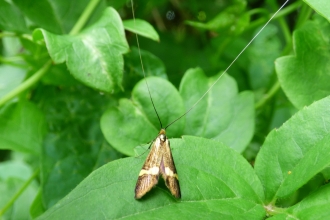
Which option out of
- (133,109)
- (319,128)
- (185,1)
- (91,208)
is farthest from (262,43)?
(91,208)

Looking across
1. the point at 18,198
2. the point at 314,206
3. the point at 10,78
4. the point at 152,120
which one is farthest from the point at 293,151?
the point at 10,78

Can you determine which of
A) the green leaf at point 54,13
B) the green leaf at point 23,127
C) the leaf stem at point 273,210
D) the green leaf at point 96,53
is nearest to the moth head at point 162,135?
the green leaf at point 96,53

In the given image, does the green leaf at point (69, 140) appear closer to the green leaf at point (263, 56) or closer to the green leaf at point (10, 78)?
the green leaf at point (10, 78)

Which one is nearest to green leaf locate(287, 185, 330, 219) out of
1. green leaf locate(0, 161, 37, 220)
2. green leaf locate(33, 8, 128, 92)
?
green leaf locate(33, 8, 128, 92)

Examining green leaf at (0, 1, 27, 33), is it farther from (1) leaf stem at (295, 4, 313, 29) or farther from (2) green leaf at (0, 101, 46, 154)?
(1) leaf stem at (295, 4, 313, 29)

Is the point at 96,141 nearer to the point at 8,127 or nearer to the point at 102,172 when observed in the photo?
the point at 8,127

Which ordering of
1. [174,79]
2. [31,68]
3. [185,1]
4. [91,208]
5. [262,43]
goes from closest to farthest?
[91,208], [31,68], [174,79], [262,43], [185,1]
